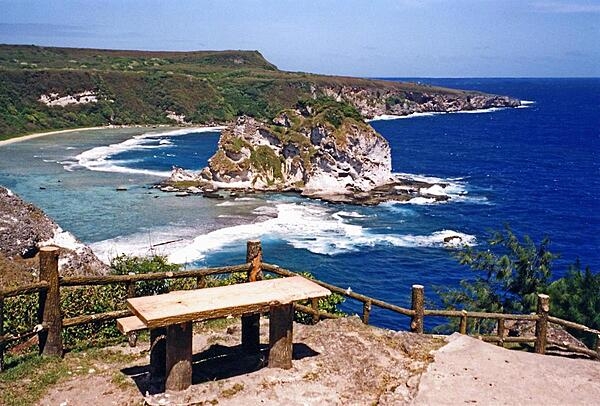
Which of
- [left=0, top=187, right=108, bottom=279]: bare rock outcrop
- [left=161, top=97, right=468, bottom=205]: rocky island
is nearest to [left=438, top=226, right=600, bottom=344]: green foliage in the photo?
[left=0, top=187, right=108, bottom=279]: bare rock outcrop

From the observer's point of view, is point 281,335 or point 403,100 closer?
point 281,335

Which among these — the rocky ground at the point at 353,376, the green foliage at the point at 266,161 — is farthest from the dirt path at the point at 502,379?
the green foliage at the point at 266,161

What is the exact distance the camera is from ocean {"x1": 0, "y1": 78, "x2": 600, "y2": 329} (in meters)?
40.5

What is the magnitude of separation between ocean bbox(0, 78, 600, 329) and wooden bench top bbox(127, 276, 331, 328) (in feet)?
64.8

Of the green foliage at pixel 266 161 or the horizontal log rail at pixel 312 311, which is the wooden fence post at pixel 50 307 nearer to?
the horizontal log rail at pixel 312 311

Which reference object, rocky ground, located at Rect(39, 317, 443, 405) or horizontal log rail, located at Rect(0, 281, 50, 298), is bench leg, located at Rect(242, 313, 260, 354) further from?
horizontal log rail, located at Rect(0, 281, 50, 298)

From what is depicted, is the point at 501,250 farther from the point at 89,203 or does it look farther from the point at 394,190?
the point at 89,203

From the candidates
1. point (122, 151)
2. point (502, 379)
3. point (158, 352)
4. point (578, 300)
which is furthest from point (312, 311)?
point (122, 151)

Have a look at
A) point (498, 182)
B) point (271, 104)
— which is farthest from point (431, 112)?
point (498, 182)

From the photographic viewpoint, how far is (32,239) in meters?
18.4

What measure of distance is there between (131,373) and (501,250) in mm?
38562

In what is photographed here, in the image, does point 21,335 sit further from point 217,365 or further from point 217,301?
point 217,301

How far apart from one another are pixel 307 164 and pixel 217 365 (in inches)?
2255


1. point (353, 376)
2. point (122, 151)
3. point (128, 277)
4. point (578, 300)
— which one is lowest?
point (122, 151)
